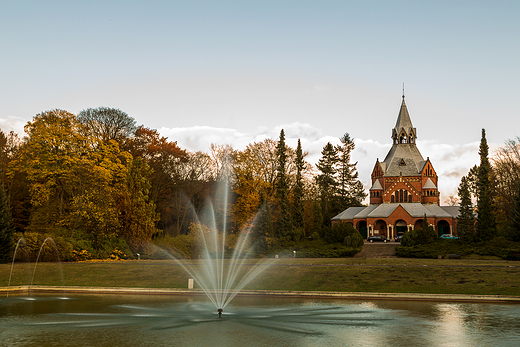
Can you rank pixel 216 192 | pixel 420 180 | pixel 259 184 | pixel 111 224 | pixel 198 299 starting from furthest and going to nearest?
pixel 420 180 → pixel 216 192 → pixel 259 184 → pixel 111 224 → pixel 198 299

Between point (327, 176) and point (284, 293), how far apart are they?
8022 cm

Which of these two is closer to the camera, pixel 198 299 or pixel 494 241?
pixel 198 299

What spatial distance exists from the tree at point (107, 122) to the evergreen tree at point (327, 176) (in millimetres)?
47743

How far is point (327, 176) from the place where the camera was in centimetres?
10438

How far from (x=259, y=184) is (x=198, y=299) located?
38331 millimetres

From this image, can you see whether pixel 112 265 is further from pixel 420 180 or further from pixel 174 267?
pixel 420 180

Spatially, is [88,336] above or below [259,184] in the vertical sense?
below

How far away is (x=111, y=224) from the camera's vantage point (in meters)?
45.7

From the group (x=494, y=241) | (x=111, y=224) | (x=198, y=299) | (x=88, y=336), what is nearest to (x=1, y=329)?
(x=88, y=336)

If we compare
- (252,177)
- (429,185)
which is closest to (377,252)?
(252,177)

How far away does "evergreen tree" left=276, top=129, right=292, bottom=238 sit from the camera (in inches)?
2183

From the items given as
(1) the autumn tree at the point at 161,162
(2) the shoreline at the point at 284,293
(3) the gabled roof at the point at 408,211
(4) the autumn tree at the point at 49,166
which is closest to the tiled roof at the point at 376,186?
(3) the gabled roof at the point at 408,211

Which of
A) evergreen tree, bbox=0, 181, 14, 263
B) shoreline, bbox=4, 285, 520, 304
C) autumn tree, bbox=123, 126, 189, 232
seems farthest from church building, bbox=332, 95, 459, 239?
evergreen tree, bbox=0, 181, 14, 263

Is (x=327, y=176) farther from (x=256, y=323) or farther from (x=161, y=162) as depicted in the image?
(x=256, y=323)
